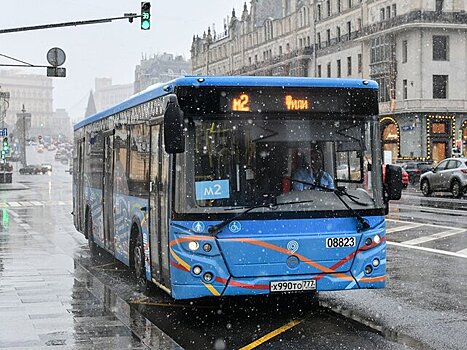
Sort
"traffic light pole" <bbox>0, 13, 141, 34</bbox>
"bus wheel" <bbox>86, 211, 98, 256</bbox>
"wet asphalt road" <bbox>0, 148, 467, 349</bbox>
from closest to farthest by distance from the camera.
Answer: "wet asphalt road" <bbox>0, 148, 467, 349</bbox> → "bus wheel" <bbox>86, 211, 98, 256</bbox> → "traffic light pole" <bbox>0, 13, 141, 34</bbox>

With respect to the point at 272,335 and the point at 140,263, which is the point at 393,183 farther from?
the point at 140,263

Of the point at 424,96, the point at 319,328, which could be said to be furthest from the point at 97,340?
the point at 424,96

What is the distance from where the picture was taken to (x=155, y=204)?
11.2 meters

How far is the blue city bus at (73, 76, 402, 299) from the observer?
9977 millimetres

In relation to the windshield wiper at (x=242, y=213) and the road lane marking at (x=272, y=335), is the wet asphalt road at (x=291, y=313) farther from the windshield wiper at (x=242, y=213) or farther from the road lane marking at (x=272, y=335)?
the windshield wiper at (x=242, y=213)

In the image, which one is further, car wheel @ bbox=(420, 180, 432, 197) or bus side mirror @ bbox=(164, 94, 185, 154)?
car wheel @ bbox=(420, 180, 432, 197)

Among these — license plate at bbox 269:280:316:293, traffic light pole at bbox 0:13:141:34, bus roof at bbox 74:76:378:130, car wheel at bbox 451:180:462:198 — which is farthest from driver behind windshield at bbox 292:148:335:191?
car wheel at bbox 451:180:462:198

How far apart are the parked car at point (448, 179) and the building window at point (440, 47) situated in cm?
3009

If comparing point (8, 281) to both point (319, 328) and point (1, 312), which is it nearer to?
point (1, 312)

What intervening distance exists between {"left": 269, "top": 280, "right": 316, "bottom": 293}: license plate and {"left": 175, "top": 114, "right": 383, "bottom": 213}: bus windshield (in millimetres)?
823

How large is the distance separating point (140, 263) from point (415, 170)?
46.0 meters

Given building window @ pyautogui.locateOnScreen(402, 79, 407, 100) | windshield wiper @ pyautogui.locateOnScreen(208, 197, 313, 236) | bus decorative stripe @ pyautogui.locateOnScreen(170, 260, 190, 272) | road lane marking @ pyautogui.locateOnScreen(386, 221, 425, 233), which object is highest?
building window @ pyautogui.locateOnScreen(402, 79, 407, 100)

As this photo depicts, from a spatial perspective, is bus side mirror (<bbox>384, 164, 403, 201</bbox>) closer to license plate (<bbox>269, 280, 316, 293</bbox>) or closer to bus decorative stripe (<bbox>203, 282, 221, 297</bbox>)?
license plate (<bbox>269, 280, 316, 293</bbox>)

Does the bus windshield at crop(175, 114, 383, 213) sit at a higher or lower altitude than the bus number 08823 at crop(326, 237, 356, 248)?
higher
